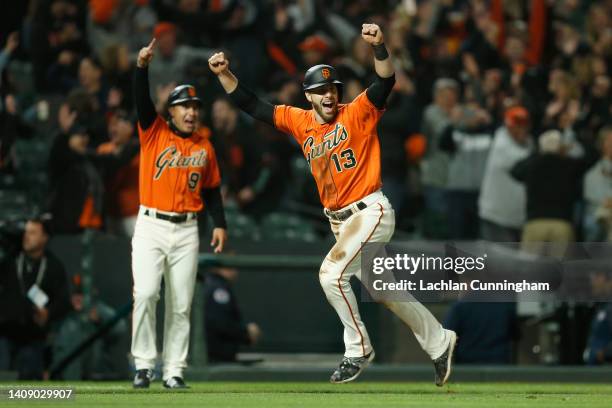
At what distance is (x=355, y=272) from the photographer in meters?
8.80

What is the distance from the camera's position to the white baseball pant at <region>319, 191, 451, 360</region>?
8.66 meters

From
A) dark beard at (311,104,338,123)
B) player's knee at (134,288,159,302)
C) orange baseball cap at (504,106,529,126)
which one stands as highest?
dark beard at (311,104,338,123)

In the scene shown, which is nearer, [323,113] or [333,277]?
[333,277]

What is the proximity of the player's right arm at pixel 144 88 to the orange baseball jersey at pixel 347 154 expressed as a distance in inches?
48.1

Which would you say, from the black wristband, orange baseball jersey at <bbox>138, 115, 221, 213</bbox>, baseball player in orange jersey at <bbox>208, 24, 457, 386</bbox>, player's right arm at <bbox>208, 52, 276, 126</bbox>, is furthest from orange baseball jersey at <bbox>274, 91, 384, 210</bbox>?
orange baseball jersey at <bbox>138, 115, 221, 213</bbox>

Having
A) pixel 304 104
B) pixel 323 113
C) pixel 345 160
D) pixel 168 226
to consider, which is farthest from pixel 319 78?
pixel 304 104

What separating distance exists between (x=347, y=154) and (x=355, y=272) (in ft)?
2.62

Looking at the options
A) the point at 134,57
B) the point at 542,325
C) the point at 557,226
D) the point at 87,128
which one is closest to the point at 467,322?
the point at 542,325

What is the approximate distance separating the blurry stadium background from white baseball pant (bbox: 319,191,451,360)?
9.36ft

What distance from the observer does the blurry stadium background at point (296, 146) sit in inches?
470

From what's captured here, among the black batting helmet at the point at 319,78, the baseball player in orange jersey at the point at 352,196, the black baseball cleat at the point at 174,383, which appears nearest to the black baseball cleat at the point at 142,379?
the black baseball cleat at the point at 174,383

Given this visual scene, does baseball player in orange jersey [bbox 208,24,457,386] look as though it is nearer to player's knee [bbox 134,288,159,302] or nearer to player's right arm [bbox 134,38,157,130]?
player's right arm [bbox 134,38,157,130]

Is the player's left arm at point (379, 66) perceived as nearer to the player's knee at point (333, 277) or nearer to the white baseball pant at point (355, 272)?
the white baseball pant at point (355, 272)

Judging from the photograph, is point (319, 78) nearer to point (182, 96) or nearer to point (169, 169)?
point (182, 96)
